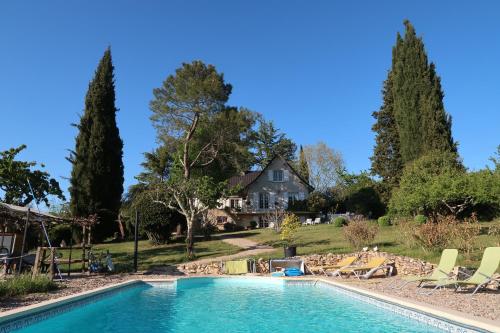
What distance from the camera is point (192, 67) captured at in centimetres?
4025

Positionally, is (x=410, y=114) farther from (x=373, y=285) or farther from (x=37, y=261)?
(x=37, y=261)

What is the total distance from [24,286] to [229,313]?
218 inches

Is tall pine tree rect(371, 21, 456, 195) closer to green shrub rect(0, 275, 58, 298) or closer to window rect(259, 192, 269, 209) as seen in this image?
window rect(259, 192, 269, 209)

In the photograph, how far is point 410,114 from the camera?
33.1 meters

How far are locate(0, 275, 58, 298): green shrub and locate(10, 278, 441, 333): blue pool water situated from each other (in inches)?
57.9

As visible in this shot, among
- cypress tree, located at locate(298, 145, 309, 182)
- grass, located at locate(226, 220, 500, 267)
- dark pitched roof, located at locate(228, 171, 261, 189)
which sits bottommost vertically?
grass, located at locate(226, 220, 500, 267)

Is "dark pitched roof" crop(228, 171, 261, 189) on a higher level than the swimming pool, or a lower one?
higher

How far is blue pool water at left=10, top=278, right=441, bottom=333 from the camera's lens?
324 inches

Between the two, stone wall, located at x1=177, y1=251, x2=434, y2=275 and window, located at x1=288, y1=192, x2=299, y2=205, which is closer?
stone wall, located at x1=177, y1=251, x2=434, y2=275

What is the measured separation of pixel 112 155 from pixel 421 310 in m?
26.2

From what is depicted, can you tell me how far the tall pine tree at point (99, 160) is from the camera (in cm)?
2856

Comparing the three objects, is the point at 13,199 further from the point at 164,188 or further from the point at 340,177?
the point at 340,177

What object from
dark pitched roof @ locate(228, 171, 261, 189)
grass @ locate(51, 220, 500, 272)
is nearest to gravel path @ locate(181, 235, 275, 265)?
grass @ locate(51, 220, 500, 272)

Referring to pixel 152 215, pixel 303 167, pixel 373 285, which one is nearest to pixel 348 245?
pixel 373 285
